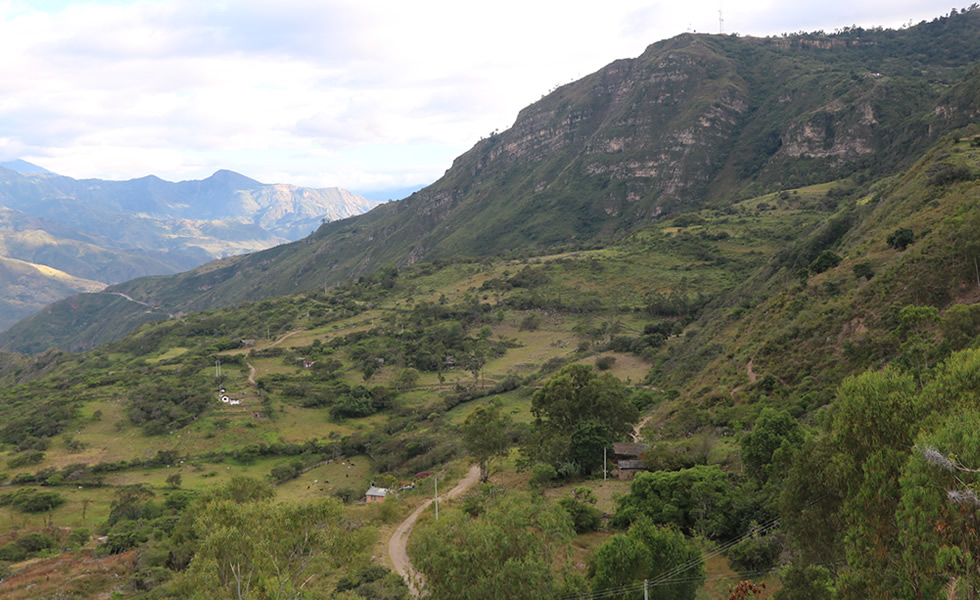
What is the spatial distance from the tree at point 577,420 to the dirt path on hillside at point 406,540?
19.9ft

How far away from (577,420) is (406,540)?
1591 centimetres

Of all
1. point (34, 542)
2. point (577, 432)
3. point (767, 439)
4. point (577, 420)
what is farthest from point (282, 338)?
point (767, 439)

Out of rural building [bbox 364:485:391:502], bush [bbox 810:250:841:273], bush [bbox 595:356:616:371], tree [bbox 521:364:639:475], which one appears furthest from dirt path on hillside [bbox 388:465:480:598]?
bush [bbox 810:250:841:273]

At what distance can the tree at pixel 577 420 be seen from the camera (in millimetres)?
41812

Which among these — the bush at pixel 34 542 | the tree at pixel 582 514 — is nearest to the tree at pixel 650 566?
the tree at pixel 582 514

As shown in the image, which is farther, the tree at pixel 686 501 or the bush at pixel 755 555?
the tree at pixel 686 501

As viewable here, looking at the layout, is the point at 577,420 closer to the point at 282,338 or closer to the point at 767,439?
the point at 767,439

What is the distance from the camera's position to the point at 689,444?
3709 centimetres

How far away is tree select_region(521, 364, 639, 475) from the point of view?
41.8m

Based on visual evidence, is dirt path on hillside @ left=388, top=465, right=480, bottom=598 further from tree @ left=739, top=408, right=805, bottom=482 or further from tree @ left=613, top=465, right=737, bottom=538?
tree @ left=739, top=408, right=805, bottom=482

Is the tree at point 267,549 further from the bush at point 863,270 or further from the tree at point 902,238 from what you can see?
the tree at point 902,238

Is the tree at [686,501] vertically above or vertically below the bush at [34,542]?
above

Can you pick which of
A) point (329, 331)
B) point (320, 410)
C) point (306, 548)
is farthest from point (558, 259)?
A: point (306, 548)

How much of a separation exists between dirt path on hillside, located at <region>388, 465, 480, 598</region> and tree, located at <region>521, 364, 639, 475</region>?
6.08 metres
